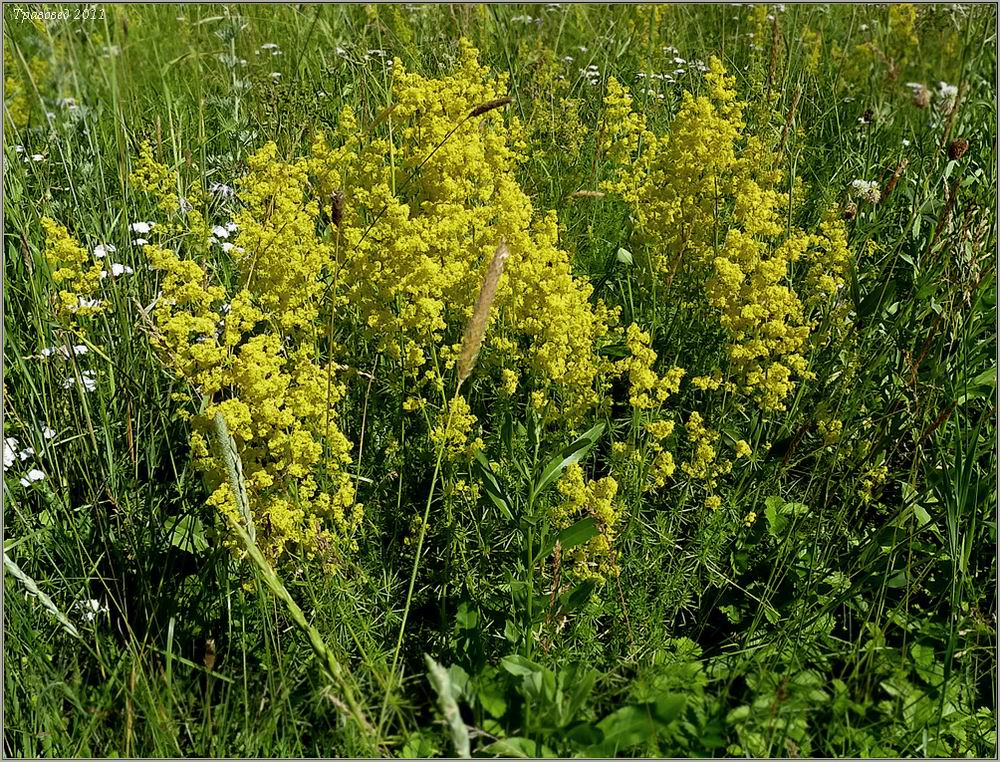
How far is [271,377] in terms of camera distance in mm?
2002

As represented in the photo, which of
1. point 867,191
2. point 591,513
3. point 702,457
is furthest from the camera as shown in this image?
point 867,191

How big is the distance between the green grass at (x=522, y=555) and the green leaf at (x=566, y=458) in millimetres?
70

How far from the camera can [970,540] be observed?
7.15 feet

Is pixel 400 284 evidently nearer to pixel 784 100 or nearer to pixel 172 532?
pixel 172 532

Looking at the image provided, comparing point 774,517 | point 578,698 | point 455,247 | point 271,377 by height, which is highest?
point 455,247

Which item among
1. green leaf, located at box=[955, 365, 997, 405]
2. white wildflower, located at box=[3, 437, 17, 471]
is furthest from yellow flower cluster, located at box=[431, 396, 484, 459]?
green leaf, located at box=[955, 365, 997, 405]

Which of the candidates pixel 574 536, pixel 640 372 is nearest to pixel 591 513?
pixel 574 536

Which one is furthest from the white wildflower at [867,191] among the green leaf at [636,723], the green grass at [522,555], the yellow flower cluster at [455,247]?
the green leaf at [636,723]

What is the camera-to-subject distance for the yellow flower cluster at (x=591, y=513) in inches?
81.4

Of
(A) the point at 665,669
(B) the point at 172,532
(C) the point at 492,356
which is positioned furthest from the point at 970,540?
(B) the point at 172,532

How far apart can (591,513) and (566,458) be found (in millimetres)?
150

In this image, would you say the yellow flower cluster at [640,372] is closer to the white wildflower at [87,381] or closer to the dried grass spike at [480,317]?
the dried grass spike at [480,317]

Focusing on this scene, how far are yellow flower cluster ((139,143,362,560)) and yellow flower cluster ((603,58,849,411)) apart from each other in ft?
3.09

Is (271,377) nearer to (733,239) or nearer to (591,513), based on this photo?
(591,513)
